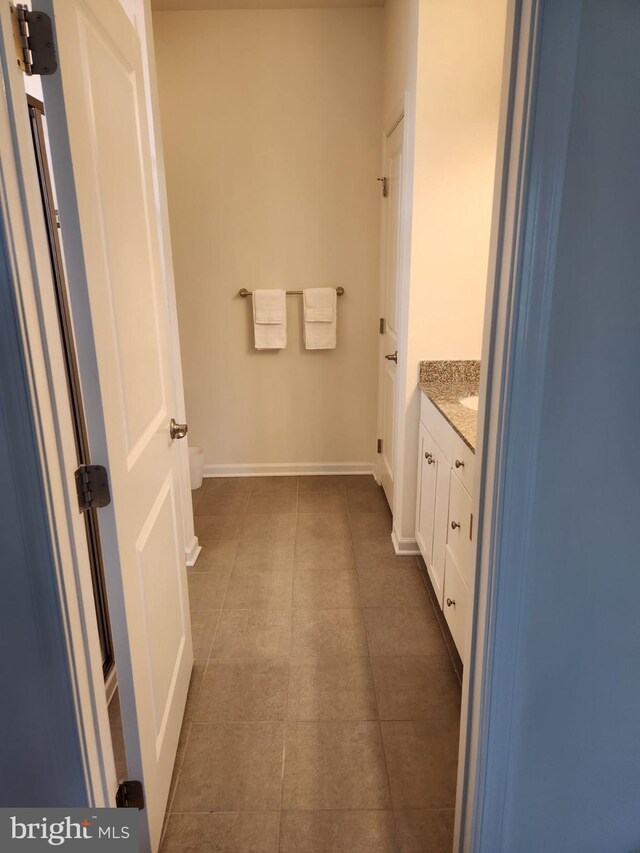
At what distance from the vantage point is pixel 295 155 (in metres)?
3.51

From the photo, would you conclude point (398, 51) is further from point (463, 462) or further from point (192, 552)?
point (192, 552)

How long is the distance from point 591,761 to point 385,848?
2.08ft

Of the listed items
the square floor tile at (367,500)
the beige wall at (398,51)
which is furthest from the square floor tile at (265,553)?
the beige wall at (398,51)

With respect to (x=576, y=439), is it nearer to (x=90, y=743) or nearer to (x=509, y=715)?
(x=509, y=715)

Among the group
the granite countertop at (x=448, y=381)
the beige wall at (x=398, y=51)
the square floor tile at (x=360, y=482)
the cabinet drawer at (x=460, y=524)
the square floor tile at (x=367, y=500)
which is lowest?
the square floor tile at (x=360, y=482)

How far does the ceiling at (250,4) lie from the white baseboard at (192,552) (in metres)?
2.90

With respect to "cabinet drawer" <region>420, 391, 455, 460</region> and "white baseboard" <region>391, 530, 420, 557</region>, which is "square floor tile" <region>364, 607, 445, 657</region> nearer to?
"white baseboard" <region>391, 530, 420, 557</region>

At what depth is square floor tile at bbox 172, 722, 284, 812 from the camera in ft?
A: 5.29

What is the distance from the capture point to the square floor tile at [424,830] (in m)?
1.48

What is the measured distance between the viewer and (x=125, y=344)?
51.8 inches

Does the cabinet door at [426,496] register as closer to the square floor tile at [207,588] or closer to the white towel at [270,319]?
the square floor tile at [207,588]

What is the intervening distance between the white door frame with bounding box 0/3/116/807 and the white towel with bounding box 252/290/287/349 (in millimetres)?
2725

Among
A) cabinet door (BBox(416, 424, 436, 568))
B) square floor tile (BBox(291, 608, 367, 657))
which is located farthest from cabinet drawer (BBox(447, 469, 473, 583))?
square floor tile (BBox(291, 608, 367, 657))

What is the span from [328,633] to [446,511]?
69 cm
